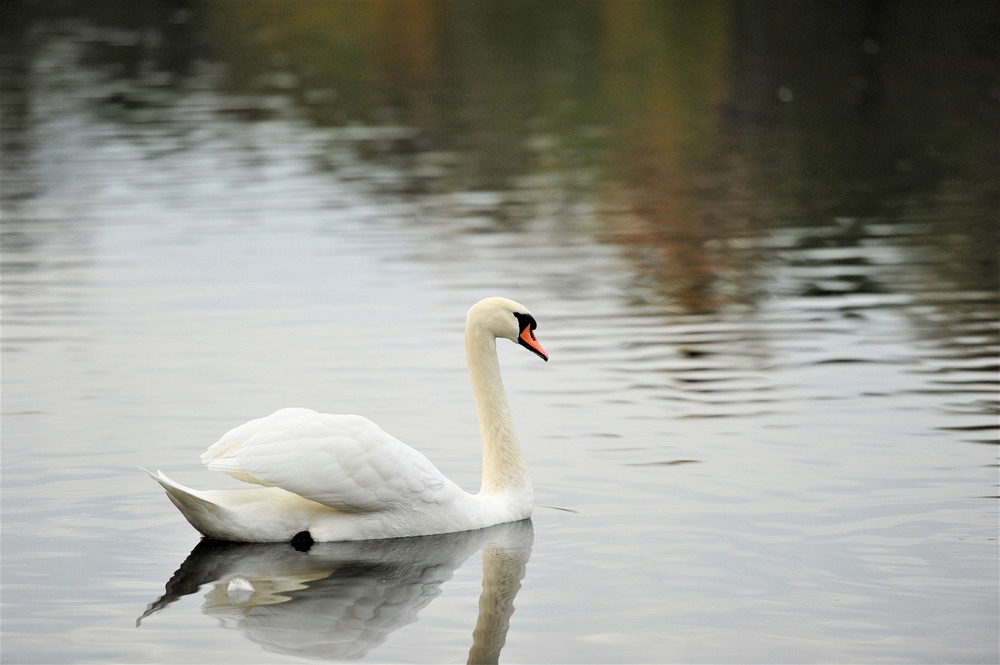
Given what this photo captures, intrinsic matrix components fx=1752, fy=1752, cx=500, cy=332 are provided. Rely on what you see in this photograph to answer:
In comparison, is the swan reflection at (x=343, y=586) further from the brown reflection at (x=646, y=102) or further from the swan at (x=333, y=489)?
the brown reflection at (x=646, y=102)

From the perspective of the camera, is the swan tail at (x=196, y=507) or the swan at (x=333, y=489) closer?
the swan tail at (x=196, y=507)

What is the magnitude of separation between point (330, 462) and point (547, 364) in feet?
15.5

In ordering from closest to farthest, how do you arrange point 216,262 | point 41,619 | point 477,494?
point 41,619 < point 477,494 < point 216,262

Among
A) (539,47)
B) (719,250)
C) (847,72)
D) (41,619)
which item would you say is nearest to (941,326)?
(719,250)

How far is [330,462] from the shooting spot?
8320 mm

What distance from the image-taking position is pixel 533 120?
104 feet

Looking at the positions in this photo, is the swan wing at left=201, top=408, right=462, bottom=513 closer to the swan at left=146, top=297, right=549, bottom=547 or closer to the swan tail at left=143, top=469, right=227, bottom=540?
the swan at left=146, top=297, right=549, bottom=547

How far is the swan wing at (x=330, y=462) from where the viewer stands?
8258mm

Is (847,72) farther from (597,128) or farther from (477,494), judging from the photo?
(477,494)

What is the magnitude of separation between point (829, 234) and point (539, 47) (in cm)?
2961

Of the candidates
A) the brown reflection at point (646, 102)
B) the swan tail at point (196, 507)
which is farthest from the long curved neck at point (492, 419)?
the brown reflection at point (646, 102)

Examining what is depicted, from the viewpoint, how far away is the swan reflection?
733cm

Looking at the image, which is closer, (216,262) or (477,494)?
(477,494)

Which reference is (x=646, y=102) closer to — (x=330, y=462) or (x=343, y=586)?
(x=330, y=462)
